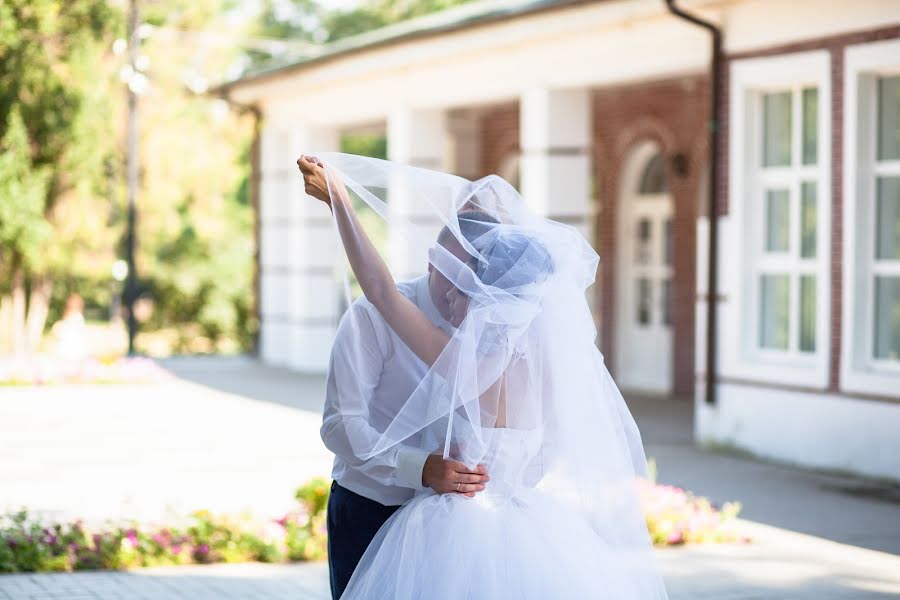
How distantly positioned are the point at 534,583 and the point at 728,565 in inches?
162

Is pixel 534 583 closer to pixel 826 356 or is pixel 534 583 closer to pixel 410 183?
pixel 410 183

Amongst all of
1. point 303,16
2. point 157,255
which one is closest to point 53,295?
point 157,255

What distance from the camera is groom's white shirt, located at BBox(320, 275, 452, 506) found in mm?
4098

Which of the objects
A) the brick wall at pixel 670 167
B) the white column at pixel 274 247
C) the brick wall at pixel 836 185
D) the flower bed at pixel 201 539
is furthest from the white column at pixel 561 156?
the white column at pixel 274 247

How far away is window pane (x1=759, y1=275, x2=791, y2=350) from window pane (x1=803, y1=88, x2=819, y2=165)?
1.15 meters

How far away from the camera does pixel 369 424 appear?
13.7 feet

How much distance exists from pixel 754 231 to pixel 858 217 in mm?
1495

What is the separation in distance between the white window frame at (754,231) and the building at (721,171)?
18 millimetres

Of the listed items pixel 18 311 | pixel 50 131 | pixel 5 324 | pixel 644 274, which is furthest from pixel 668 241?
pixel 5 324

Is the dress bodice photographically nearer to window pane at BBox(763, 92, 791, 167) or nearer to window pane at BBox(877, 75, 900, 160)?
window pane at BBox(877, 75, 900, 160)

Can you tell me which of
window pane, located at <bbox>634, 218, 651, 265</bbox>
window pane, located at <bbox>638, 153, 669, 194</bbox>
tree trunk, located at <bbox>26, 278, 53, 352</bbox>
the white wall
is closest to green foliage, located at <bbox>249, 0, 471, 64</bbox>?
tree trunk, located at <bbox>26, 278, 53, 352</bbox>

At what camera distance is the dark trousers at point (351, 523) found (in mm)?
4348

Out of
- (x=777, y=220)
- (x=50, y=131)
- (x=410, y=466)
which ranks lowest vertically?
(x=410, y=466)

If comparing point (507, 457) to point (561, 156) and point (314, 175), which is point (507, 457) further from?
point (561, 156)
